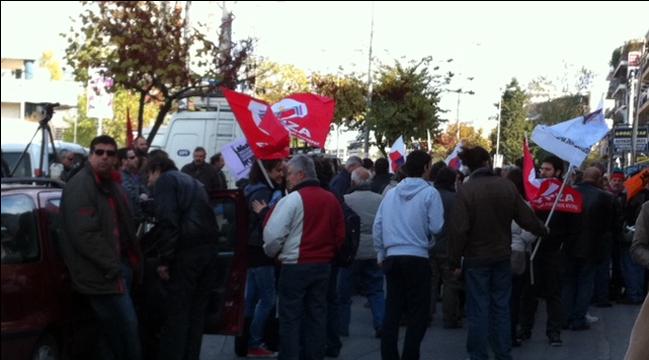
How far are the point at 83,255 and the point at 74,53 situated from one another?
15833 mm

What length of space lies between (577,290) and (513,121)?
94770 millimetres

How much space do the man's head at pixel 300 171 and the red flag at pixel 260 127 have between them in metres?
1.56

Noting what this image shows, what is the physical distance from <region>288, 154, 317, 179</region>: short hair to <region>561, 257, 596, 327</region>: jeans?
527cm

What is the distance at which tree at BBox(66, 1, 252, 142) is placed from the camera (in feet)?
73.7

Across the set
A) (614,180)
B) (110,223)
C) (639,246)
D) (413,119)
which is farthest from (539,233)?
(413,119)

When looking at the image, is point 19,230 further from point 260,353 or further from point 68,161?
point 68,161

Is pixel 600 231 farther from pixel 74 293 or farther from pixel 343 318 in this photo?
pixel 74 293

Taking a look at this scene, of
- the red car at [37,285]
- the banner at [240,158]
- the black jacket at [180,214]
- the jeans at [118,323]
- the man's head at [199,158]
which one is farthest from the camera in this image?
the man's head at [199,158]

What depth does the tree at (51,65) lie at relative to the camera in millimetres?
105875

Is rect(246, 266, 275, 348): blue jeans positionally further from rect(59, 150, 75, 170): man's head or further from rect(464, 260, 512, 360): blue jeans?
rect(59, 150, 75, 170): man's head

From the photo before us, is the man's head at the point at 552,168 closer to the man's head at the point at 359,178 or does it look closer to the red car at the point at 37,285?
the man's head at the point at 359,178

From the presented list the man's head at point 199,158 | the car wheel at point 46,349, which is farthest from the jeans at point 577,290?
the car wheel at point 46,349

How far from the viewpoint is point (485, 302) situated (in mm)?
10562

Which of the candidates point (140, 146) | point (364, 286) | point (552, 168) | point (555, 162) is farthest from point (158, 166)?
point (555, 162)
